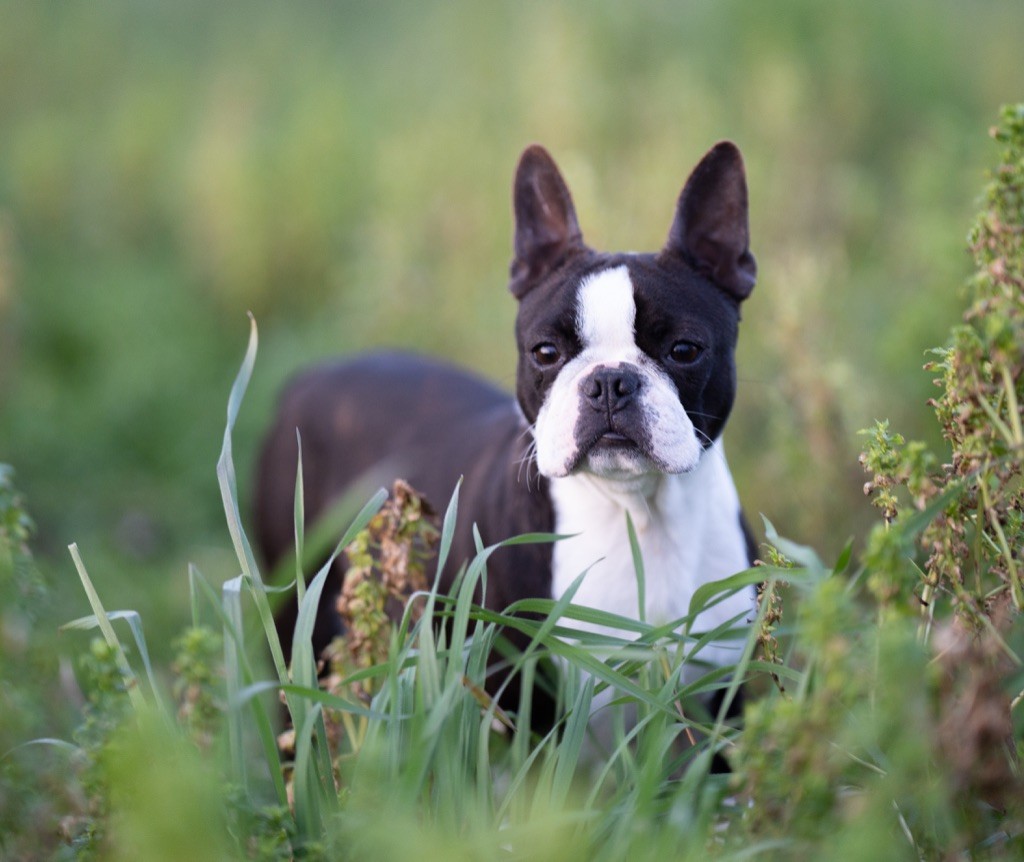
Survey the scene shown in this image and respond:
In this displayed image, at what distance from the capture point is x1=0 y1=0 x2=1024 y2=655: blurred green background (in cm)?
529

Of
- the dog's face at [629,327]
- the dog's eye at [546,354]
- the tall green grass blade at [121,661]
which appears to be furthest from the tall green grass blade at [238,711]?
the dog's eye at [546,354]

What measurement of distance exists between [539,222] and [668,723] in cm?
162

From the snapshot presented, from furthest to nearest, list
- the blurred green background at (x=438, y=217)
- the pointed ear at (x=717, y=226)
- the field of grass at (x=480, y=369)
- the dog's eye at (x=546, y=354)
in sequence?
the blurred green background at (x=438, y=217) → the pointed ear at (x=717, y=226) → the dog's eye at (x=546, y=354) → the field of grass at (x=480, y=369)

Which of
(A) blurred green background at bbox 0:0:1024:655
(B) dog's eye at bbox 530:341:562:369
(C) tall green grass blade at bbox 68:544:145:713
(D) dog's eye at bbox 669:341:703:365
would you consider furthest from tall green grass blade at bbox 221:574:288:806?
(A) blurred green background at bbox 0:0:1024:655

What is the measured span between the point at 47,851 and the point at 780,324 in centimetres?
321

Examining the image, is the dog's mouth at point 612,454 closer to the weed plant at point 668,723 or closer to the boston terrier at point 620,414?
the boston terrier at point 620,414

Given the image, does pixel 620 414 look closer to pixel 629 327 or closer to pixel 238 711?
pixel 629 327

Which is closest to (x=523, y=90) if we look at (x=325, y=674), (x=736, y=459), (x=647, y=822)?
(x=736, y=459)

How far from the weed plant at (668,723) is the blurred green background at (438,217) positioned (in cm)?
201

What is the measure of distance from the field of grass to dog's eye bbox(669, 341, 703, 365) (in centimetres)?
69

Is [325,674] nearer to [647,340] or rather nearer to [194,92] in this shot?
[647,340]

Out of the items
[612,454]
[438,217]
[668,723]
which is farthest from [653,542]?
[438,217]

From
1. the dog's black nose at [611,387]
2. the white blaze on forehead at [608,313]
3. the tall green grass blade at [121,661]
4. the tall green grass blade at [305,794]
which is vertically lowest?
the tall green grass blade at [305,794]

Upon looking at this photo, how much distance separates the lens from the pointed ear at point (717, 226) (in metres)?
3.54
